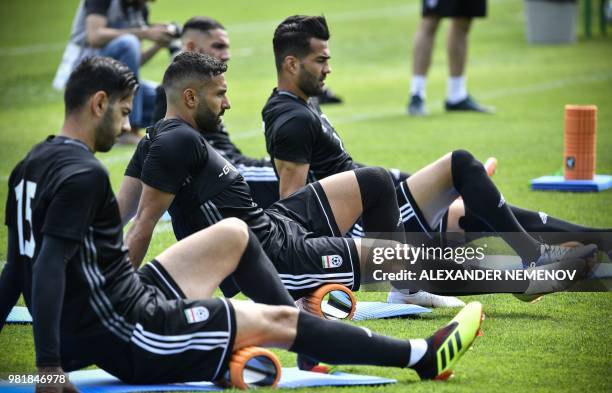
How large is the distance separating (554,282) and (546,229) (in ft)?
2.78

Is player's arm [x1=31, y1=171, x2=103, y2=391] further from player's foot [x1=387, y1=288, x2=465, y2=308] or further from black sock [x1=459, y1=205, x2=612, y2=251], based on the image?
black sock [x1=459, y1=205, x2=612, y2=251]

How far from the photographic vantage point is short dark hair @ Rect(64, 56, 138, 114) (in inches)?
165

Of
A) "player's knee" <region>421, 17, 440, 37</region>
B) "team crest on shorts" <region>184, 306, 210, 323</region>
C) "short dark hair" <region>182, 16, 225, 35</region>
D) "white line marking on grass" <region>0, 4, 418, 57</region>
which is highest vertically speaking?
"short dark hair" <region>182, 16, 225, 35</region>

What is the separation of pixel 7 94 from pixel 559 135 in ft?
23.5

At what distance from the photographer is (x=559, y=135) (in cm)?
1202

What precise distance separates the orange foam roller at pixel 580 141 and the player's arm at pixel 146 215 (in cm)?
468

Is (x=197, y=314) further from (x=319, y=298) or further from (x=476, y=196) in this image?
(x=476, y=196)

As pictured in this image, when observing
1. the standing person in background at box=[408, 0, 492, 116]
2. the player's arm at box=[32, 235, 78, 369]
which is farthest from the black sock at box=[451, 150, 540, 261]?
the standing person in background at box=[408, 0, 492, 116]

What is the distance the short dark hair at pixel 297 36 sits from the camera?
6.61 meters

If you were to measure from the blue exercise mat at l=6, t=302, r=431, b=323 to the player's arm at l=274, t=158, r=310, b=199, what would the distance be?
2.53 feet

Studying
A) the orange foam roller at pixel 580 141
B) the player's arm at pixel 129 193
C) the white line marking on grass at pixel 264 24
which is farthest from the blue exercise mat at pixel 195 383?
the white line marking on grass at pixel 264 24

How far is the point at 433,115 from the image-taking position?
13.5 meters

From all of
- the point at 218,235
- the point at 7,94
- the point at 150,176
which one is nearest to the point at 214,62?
the point at 150,176

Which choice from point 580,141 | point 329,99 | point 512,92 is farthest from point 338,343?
point 512,92
